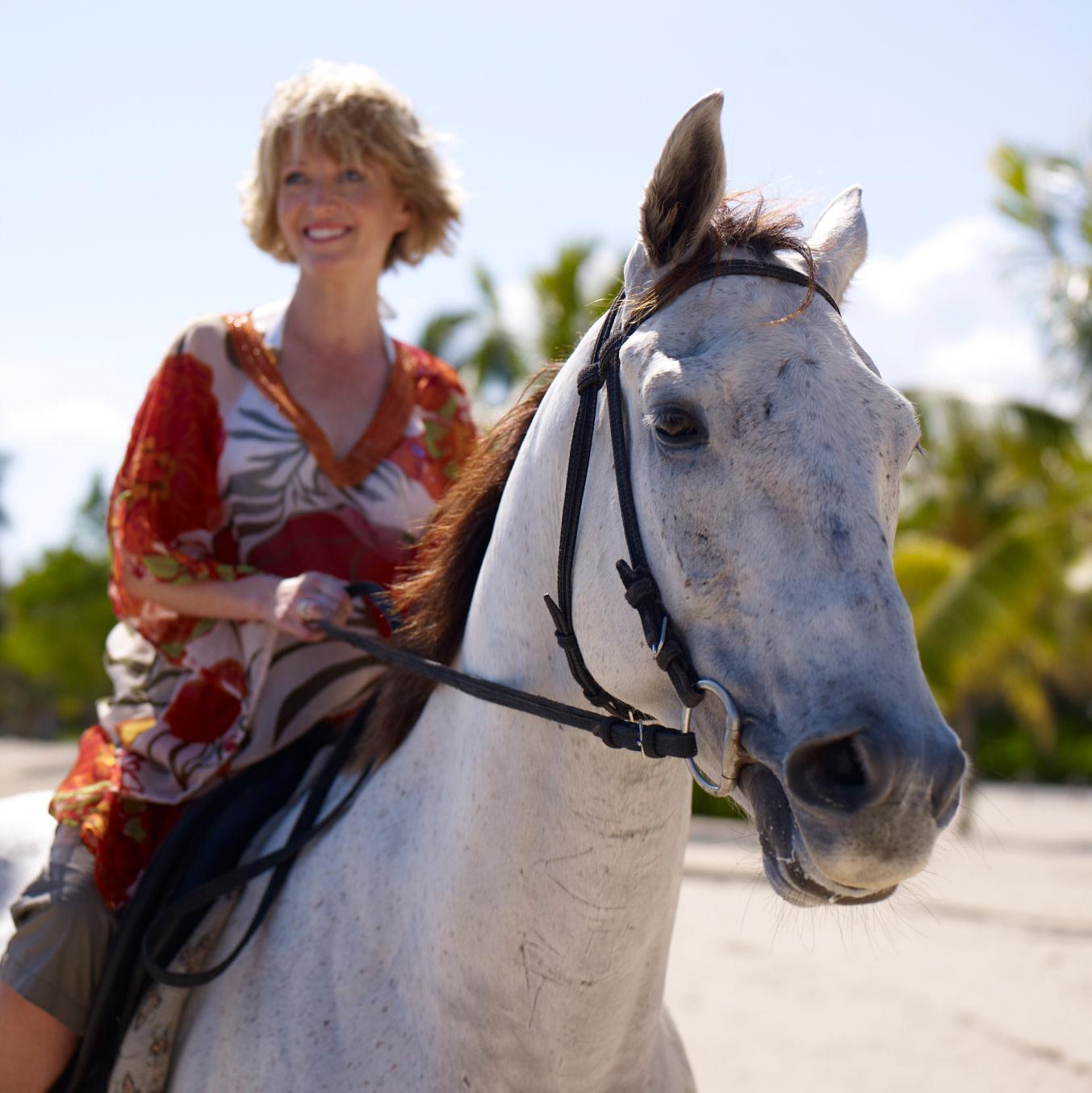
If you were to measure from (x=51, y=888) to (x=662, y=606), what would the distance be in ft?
4.50

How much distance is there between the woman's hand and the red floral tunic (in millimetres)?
151

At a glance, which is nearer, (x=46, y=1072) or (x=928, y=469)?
(x=46, y=1072)

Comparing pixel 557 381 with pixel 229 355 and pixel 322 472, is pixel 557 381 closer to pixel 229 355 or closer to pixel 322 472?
pixel 322 472

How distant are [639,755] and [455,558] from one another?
54 centimetres

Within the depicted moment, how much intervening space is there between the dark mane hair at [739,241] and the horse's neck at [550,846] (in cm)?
25

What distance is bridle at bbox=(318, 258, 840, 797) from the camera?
1426mm

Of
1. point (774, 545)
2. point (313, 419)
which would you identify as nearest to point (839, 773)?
point (774, 545)

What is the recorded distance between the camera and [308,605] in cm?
214

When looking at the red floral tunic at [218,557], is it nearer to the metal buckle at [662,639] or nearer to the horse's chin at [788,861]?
the metal buckle at [662,639]

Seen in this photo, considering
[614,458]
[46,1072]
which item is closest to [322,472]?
[614,458]

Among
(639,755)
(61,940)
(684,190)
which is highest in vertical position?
(684,190)

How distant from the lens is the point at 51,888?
2096mm

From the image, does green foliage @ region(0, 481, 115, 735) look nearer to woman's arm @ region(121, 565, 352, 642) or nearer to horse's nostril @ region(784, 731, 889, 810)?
woman's arm @ region(121, 565, 352, 642)

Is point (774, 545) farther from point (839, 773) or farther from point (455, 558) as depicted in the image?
point (455, 558)
